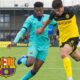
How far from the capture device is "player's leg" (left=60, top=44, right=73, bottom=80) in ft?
25.7

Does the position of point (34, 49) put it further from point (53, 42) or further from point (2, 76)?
point (53, 42)

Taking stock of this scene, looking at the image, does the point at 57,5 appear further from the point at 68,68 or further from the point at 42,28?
the point at 68,68

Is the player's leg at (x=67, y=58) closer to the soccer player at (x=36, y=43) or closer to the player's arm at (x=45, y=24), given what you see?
the player's arm at (x=45, y=24)

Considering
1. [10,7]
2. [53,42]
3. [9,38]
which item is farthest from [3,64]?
[10,7]

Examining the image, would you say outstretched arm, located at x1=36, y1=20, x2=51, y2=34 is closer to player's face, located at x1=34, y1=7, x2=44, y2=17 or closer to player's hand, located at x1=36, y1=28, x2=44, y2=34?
player's hand, located at x1=36, y1=28, x2=44, y2=34

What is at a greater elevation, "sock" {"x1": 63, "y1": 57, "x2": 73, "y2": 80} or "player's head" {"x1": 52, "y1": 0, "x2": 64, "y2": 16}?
"player's head" {"x1": 52, "y1": 0, "x2": 64, "y2": 16}

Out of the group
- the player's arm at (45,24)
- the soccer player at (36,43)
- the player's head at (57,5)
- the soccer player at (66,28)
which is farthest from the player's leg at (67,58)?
the soccer player at (36,43)

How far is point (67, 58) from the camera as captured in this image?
314 inches

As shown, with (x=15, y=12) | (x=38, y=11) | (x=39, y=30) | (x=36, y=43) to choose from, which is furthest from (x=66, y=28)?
(x=15, y=12)

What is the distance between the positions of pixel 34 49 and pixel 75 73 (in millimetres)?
3172

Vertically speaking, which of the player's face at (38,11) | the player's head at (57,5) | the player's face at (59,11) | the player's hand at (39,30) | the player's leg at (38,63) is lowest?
the player's leg at (38,63)

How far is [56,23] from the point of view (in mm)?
9211

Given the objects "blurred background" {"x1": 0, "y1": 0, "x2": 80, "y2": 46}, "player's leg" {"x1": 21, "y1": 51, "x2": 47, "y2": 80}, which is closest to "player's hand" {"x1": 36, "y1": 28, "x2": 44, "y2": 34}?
"player's leg" {"x1": 21, "y1": 51, "x2": 47, "y2": 80}

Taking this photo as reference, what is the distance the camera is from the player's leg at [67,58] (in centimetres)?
782
